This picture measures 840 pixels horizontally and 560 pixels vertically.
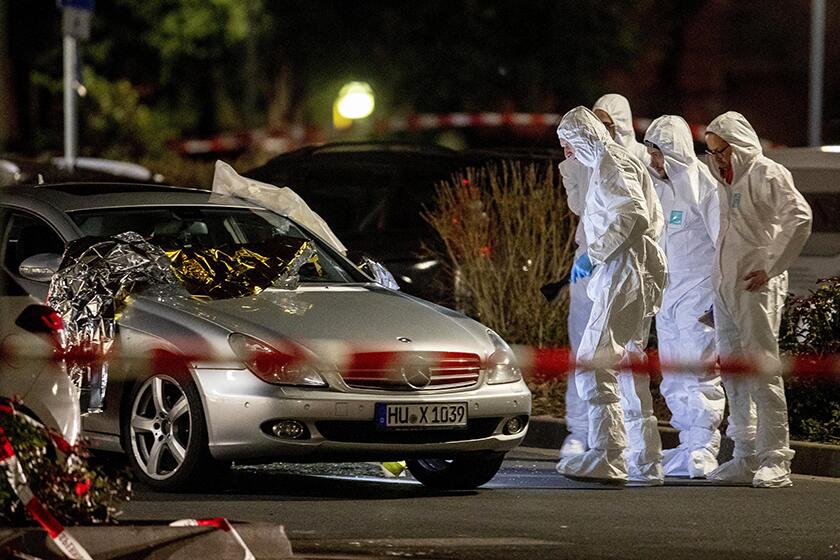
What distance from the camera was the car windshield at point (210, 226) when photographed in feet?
37.1

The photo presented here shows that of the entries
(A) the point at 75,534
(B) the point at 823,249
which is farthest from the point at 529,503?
(B) the point at 823,249

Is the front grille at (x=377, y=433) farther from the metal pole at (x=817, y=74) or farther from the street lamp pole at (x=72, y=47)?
the metal pole at (x=817, y=74)

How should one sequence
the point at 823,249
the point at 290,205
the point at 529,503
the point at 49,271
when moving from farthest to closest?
the point at 823,249 → the point at 290,205 → the point at 49,271 → the point at 529,503

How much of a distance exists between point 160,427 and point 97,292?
74 cm

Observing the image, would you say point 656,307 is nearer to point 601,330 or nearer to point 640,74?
point 601,330

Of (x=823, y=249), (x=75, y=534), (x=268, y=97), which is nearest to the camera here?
(x=75, y=534)

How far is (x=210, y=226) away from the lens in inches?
465

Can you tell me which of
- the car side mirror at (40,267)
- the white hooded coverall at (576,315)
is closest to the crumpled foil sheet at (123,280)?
the car side mirror at (40,267)

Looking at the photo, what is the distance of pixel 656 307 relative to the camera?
1106 cm

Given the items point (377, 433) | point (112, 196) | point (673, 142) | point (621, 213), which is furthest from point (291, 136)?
point (377, 433)

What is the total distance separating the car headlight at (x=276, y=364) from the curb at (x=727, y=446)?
3.08 metres

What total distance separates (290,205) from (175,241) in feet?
6.25

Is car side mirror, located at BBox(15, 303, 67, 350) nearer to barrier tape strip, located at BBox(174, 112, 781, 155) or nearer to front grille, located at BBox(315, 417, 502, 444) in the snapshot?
front grille, located at BBox(315, 417, 502, 444)

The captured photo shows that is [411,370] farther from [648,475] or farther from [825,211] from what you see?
[825,211]
